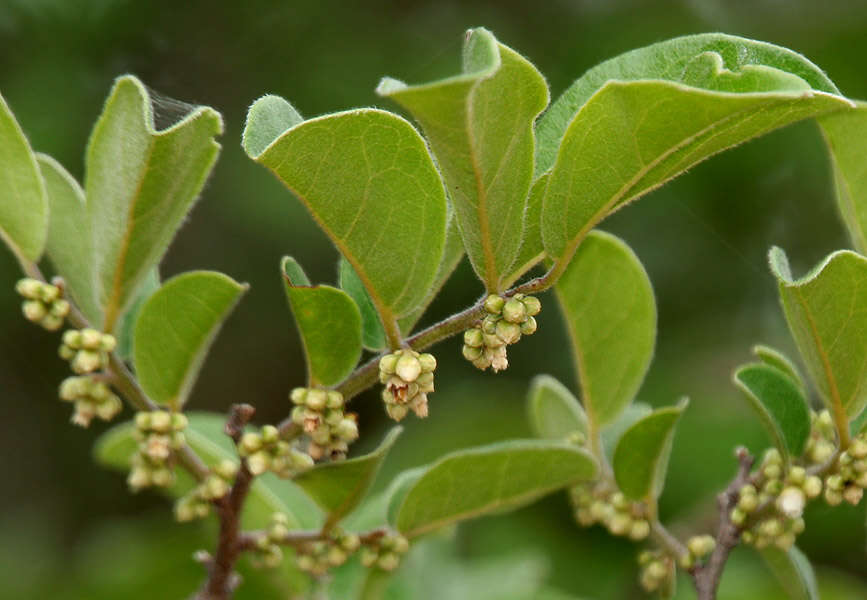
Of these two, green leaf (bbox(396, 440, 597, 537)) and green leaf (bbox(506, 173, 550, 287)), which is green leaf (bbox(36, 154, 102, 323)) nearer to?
green leaf (bbox(396, 440, 597, 537))

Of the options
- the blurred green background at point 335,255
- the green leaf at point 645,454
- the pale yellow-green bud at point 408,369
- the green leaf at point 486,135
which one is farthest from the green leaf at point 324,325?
the blurred green background at point 335,255

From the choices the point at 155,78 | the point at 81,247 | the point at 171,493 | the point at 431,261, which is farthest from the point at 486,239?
the point at 155,78

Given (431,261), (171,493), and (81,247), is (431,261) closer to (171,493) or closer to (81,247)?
(81,247)

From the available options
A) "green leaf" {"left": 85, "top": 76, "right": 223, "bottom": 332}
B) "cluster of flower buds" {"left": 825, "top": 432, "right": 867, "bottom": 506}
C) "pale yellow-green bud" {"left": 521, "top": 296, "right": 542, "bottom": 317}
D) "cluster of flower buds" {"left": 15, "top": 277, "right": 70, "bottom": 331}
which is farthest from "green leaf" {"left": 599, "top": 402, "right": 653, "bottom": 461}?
"cluster of flower buds" {"left": 15, "top": 277, "right": 70, "bottom": 331}

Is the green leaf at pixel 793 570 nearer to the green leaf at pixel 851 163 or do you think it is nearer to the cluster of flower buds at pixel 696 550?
the cluster of flower buds at pixel 696 550

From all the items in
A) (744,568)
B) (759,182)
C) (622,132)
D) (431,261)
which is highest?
(622,132)

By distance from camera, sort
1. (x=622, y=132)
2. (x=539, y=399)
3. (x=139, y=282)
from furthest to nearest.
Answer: (x=539, y=399), (x=139, y=282), (x=622, y=132)
